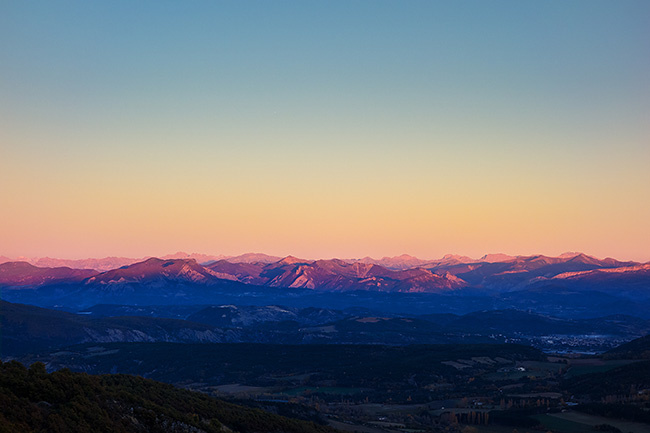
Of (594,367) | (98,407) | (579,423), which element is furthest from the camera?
(594,367)

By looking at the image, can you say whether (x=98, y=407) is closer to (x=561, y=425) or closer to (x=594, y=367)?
(x=561, y=425)

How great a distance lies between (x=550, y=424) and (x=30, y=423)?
82603 millimetres

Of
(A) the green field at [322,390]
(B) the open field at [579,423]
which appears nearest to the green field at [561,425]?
(B) the open field at [579,423]

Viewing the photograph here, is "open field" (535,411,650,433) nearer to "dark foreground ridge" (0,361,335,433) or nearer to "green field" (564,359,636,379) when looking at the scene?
"dark foreground ridge" (0,361,335,433)

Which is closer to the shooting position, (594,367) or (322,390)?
(594,367)

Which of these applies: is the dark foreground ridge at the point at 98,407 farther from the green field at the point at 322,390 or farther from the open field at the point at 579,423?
the green field at the point at 322,390

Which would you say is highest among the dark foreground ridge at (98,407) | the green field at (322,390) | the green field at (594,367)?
the dark foreground ridge at (98,407)

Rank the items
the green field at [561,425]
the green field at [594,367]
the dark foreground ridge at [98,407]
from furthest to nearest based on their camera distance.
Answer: the green field at [594,367], the green field at [561,425], the dark foreground ridge at [98,407]

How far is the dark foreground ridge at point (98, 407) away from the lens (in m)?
43.9

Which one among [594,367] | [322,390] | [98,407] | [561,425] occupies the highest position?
[98,407]

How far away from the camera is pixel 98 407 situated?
50.5 metres

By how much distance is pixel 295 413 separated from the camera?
104688mm

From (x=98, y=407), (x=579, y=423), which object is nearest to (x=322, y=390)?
(x=579, y=423)

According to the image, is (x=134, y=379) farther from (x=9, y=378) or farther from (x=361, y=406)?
(x=361, y=406)
